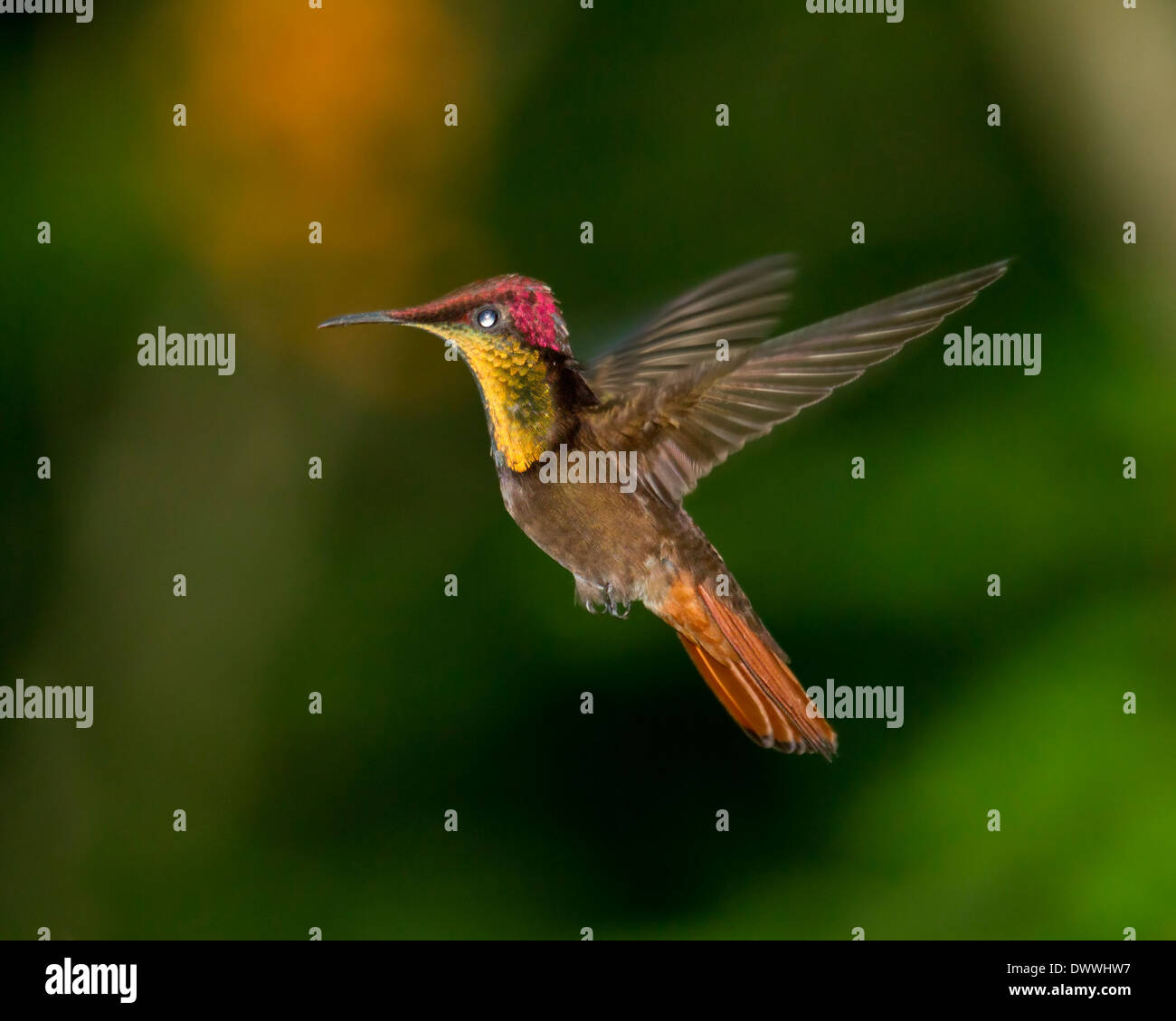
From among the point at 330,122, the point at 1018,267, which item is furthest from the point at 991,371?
the point at 330,122

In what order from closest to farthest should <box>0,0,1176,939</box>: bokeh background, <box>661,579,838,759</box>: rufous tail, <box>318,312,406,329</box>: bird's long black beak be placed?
<box>318,312,406,329</box>: bird's long black beak, <box>661,579,838,759</box>: rufous tail, <box>0,0,1176,939</box>: bokeh background

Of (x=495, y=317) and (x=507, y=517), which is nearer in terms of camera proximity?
(x=495, y=317)

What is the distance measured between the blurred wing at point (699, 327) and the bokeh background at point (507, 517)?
1.24 meters

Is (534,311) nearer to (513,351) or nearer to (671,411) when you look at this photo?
(513,351)

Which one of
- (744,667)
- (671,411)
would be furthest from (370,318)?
(744,667)

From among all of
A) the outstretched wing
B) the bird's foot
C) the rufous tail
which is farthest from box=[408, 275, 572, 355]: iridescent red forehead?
the rufous tail

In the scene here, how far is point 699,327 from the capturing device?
4.47 feet

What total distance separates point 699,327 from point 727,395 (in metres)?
0.13

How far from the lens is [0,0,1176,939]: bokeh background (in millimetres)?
2859

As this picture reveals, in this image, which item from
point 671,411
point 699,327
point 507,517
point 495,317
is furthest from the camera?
point 507,517

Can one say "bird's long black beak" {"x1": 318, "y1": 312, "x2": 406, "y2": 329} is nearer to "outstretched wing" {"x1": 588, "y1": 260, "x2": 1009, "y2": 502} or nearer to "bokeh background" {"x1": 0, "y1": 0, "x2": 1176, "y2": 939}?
"outstretched wing" {"x1": 588, "y1": 260, "x2": 1009, "y2": 502}

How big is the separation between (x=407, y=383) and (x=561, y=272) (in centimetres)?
51

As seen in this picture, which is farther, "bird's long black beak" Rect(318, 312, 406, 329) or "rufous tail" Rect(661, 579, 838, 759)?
"rufous tail" Rect(661, 579, 838, 759)

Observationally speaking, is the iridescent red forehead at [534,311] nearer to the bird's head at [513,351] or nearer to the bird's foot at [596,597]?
the bird's head at [513,351]
